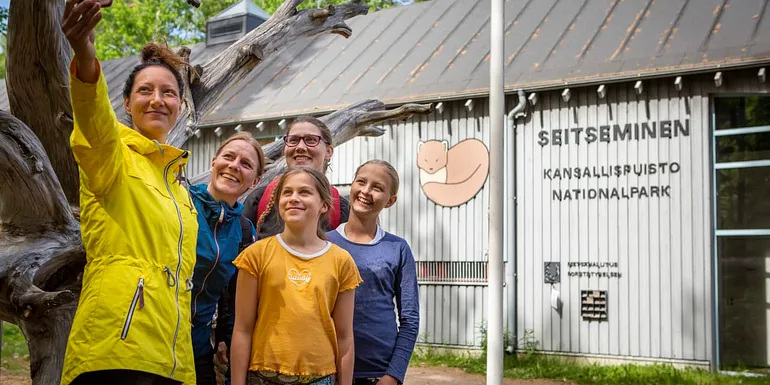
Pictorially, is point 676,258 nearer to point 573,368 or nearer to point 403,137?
point 573,368

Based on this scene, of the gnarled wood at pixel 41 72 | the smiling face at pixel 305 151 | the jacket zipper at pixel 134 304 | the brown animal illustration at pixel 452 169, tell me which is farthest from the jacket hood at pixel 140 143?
the brown animal illustration at pixel 452 169

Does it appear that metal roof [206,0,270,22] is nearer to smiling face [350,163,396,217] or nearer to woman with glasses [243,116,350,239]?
woman with glasses [243,116,350,239]

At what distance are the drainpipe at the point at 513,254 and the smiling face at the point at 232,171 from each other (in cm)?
893

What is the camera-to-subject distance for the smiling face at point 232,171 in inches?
135

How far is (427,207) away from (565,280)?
2418mm

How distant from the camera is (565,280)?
38.3 ft

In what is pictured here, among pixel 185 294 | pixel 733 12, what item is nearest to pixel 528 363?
pixel 733 12

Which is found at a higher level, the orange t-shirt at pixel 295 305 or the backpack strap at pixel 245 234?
the backpack strap at pixel 245 234

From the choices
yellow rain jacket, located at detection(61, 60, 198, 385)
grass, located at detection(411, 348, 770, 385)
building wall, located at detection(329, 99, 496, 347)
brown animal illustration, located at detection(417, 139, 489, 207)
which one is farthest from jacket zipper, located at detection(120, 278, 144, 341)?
brown animal illustration, located at detection(417, 139, 489, 207)

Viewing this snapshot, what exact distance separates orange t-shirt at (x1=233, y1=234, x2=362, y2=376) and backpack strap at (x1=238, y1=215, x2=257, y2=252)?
373 millimetres

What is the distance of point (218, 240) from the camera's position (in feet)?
11.1

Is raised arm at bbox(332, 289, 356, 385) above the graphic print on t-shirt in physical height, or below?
below

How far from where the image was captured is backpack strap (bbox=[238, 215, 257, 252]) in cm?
358

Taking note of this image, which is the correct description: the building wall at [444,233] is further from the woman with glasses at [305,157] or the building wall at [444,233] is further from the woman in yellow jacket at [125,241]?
the woman in yellow jacket at [125,241]
